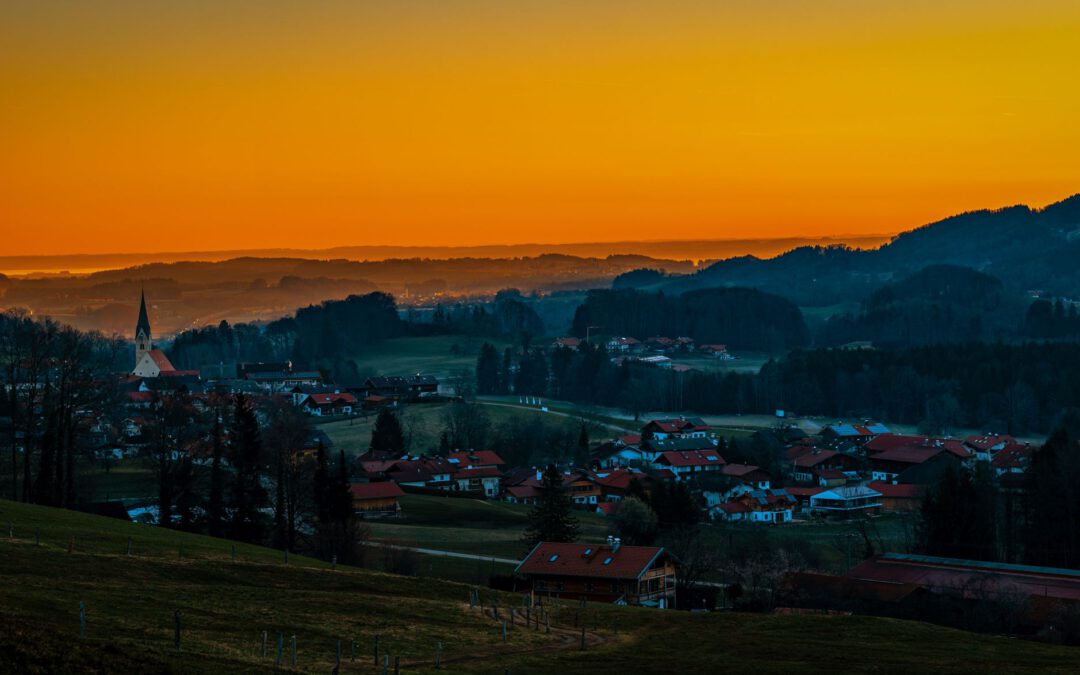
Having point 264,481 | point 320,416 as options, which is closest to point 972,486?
point 264,481

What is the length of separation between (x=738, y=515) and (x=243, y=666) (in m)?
54.6

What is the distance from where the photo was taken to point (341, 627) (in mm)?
25406

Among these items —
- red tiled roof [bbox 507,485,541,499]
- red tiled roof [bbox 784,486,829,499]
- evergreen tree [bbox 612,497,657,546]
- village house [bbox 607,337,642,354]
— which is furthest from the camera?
village house [bbox 607,337,642,354]

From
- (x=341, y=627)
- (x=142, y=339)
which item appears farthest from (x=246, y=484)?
(x=142, y=339)

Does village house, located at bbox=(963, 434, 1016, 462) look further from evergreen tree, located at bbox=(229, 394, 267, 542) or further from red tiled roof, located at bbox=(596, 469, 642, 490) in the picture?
evergreen tree, located at bbox=(229, 394, 267, 542)

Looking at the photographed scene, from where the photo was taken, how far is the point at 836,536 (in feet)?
208

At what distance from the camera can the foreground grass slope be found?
20547mm

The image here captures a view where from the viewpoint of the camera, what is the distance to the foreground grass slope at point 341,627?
809 inches

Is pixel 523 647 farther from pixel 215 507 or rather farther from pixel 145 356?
pixel 145 356

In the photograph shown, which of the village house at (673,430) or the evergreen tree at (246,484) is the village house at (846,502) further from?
the evergreen tree at (246,484)

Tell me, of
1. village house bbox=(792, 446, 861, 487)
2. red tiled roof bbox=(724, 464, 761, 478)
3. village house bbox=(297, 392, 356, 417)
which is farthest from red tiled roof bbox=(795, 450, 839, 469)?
village house bbox=(297, 392, 356, 417)

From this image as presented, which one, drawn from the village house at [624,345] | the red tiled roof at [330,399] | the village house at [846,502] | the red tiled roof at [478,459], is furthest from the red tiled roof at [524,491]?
the village house at [624,345]

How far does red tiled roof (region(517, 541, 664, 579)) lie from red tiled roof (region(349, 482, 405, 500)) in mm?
24288

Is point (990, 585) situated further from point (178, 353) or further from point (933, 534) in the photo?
point (178, 353)
